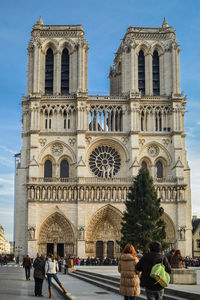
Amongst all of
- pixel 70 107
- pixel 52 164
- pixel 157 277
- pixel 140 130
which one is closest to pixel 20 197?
pixel 52 164

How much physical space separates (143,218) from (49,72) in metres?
23.0

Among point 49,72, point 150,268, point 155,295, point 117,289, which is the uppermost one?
point 49,72

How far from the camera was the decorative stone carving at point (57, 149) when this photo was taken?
50.9 meters

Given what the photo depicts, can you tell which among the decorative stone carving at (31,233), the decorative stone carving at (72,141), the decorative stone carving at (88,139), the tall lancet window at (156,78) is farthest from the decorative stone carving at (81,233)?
the tall lancet window at (156,78)

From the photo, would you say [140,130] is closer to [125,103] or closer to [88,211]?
[125,103]

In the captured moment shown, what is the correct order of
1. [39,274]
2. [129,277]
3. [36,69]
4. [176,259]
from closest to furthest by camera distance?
[129,277], [39,274], [176,259], [36,69]

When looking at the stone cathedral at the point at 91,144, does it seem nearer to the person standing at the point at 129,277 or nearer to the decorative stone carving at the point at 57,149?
the decorative stone carving at the point at 57,149

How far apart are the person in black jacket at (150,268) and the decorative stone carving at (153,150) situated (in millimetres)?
43187

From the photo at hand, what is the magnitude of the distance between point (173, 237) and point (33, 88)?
2136 centimetres

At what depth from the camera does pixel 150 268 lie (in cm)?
849

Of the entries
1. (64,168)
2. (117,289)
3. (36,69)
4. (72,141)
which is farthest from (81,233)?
(117,289)

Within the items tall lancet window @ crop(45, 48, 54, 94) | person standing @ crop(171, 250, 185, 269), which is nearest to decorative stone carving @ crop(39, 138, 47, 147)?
tall lancet window @ crop(45, 48, 54, 94)

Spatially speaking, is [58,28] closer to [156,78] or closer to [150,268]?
[156,78]

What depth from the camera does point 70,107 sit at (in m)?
51.6
